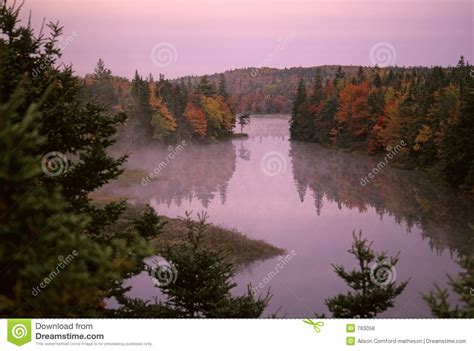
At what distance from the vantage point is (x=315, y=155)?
1464 inches

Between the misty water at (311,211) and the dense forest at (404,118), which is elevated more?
the dense forest at (404,118)

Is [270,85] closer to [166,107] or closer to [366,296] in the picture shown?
[166,107]

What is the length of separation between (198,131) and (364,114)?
13260 millimetres

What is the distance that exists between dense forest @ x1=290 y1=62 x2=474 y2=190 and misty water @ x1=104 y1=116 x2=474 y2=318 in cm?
138

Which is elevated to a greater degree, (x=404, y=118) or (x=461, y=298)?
(x=404, y=118)

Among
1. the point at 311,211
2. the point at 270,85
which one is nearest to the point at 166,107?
the point at 311,211
